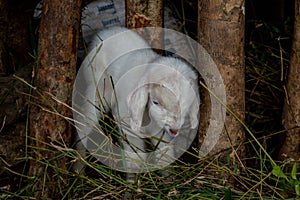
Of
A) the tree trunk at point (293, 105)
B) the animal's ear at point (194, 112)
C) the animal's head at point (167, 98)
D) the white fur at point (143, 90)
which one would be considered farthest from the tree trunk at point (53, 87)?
the tree trunk at point (293, 105)

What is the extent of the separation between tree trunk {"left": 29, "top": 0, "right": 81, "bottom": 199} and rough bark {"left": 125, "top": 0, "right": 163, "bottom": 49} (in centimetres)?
33

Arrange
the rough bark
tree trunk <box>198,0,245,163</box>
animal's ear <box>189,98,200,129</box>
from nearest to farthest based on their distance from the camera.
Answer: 1. tree trunk <box>198,0,245,163</box>
2. animal's ear <box>189,98,200,129</box>
3. the rough bark

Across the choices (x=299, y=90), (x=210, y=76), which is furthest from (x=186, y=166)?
(x=299, y=90)

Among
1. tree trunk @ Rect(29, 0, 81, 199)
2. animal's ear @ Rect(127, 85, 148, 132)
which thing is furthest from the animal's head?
tree trunk @ Rect(29, 0, 81, 199)

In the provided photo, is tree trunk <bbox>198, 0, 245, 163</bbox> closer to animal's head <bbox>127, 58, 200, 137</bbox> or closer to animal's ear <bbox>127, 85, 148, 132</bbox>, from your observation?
animal's head <bbox>127, 58, 200, 137</bbox>

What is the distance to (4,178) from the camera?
120 inches

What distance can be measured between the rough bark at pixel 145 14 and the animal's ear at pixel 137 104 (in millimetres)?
459

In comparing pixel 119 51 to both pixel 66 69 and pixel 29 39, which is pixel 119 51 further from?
pixel 29 39

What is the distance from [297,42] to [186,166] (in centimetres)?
75

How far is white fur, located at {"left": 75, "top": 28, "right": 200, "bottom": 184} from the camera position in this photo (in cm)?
276

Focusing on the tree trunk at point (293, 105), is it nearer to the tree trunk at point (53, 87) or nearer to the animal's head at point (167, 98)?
the animal's head at point (167, 98)

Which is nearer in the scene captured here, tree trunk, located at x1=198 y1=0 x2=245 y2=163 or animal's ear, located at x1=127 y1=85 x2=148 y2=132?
tree trunk, located at x1=198 y1=0 x2=245 y2=163

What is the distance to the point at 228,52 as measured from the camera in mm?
2691

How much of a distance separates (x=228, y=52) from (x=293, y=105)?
1.42 ft
